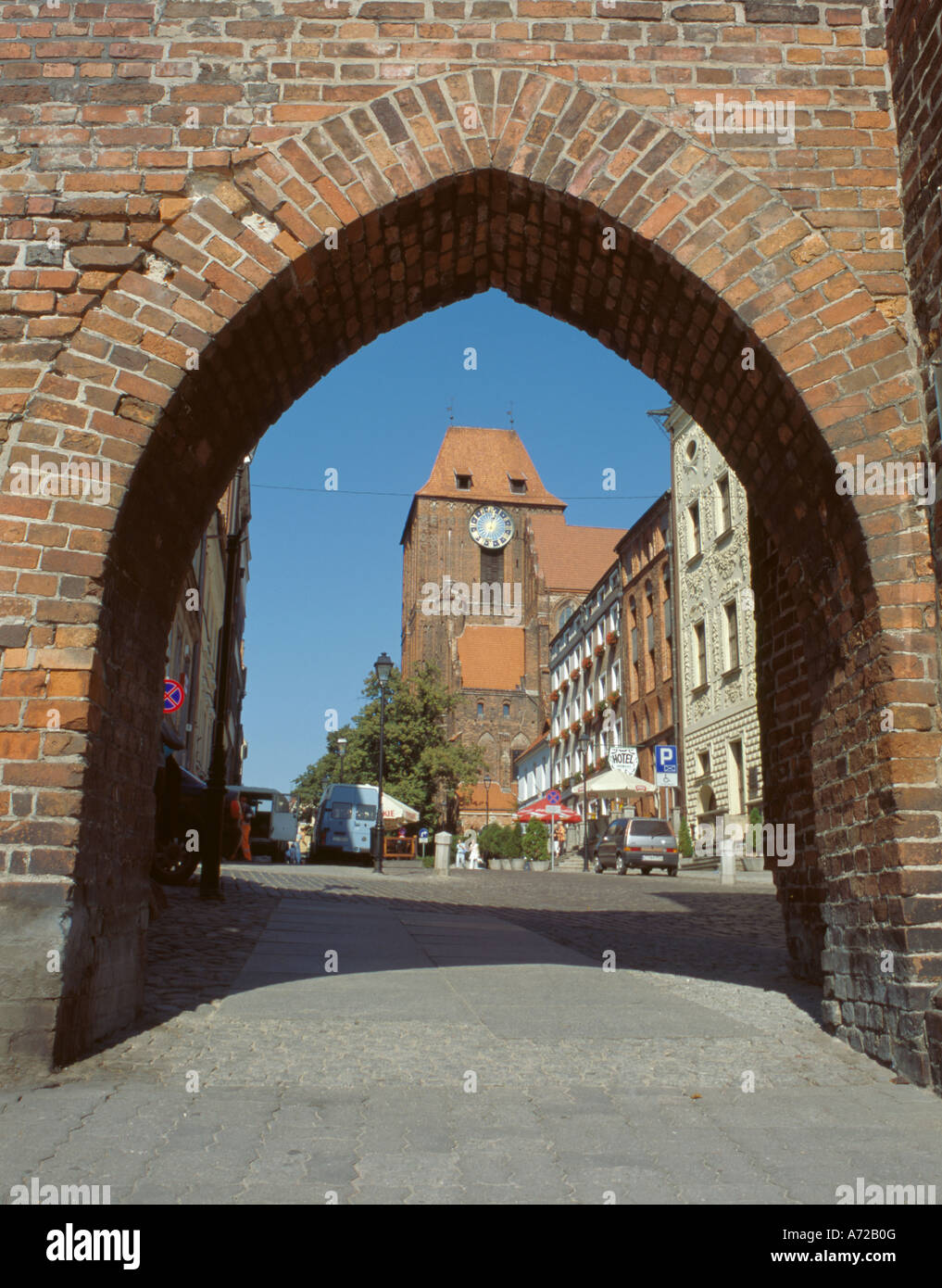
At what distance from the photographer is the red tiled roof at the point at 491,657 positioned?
82.8 m

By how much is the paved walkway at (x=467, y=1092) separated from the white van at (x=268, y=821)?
24273 mm

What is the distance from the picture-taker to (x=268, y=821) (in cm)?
3219

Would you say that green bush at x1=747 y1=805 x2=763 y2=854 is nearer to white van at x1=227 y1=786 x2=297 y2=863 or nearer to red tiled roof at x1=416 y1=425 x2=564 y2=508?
white van at x1=227 y1=786 x2=297 y2=863

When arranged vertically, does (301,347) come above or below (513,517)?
below

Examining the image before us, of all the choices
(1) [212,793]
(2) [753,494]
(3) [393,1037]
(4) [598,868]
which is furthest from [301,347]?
(4) [598,868]

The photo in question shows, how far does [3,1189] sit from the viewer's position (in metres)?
2.84

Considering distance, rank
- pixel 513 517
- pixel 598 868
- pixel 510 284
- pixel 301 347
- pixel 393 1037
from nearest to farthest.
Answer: pixel 393 1037 → pixel 301 347 → pixel 510 284 → pixel 598 868 → pixel 513 517

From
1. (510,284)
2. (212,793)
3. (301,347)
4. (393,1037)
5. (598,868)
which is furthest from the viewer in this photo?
(598,868)

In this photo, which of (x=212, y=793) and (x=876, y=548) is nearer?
(x=876, y=548)

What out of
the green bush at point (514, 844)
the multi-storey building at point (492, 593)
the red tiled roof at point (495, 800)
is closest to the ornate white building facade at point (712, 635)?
the green bush at point (514, 844)
